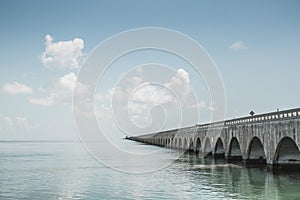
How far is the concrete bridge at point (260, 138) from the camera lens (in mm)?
28047

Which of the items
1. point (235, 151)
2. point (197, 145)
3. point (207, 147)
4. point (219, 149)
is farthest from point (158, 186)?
point (197, 145)

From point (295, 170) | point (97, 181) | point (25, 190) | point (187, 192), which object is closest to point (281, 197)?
point (187, 192)

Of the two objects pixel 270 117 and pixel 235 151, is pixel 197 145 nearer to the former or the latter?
pixel 235 151

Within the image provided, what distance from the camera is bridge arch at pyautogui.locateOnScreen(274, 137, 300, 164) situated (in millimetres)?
29422

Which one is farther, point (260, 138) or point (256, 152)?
point (256, 152)

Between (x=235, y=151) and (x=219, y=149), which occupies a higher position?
(x=219, y=149)

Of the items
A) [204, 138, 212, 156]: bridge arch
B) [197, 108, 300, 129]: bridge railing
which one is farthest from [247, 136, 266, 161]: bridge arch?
[204, 138, 212, 156]: bridge arch

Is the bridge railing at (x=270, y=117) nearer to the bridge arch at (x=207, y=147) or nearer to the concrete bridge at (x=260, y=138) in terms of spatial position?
the concrete bridge at (x=260, y=138)

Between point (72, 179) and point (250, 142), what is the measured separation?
16953 mm

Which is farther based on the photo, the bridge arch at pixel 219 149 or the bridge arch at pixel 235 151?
the bridge arch at pixel 219 149

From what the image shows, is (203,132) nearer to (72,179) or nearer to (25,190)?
(72,179)

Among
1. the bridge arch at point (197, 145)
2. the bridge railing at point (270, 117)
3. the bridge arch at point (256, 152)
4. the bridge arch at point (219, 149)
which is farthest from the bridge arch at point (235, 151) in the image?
the bridge arch at point (197, 145)

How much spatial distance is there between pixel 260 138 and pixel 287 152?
3341 mm

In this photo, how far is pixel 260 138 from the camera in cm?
3294
